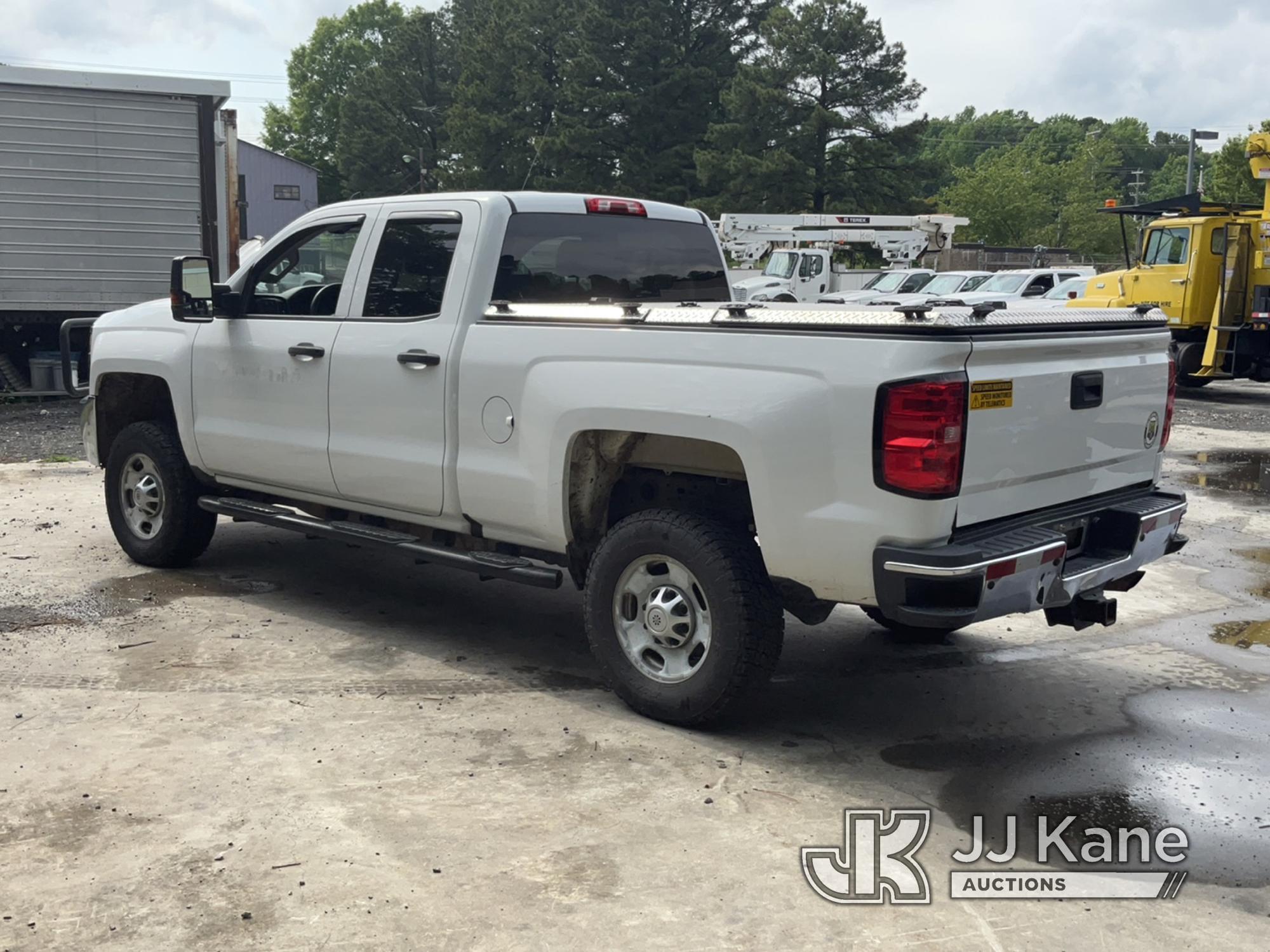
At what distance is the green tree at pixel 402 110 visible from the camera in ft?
221

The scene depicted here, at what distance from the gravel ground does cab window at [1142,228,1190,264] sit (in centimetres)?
1584

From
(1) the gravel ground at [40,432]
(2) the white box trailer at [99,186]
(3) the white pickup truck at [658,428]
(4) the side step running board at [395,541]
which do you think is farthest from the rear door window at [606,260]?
(2) the white box trailer at [99,186]

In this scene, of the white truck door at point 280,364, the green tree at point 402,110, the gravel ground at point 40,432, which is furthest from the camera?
the green tree at point 402,110

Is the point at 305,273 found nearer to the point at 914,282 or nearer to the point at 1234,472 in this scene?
the point at 1234,472

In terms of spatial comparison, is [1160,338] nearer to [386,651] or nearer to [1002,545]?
[1002,545]

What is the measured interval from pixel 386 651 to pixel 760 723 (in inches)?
73.5

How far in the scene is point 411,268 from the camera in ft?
18.5

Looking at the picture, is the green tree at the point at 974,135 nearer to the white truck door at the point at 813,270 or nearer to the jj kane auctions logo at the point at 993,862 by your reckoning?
the white truck door at the point at 813,270

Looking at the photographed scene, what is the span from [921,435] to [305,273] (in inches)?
140

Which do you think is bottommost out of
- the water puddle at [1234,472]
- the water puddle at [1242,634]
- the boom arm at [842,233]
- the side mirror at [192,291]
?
the water puddle at [1234,472]

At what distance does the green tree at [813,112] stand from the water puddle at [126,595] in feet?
140

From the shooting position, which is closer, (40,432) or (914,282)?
(40,432)

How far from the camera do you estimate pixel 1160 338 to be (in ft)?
17.0

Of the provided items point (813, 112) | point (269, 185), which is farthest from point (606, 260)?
point (813, 112)
